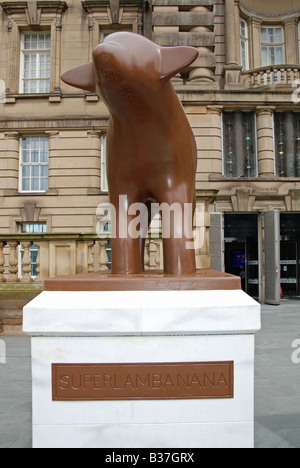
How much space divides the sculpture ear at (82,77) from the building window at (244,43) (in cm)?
1305

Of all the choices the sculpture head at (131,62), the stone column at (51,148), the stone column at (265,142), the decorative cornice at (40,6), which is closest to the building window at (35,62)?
the decorative cornice at (40,6)

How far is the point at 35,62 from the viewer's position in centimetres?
1342

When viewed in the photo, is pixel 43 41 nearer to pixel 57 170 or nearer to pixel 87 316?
pixel 57 170

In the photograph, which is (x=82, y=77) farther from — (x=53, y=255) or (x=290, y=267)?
(x=290, y=267)

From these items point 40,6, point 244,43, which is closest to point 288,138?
point 244,43

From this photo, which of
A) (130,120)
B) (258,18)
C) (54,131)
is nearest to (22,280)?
(130,120)

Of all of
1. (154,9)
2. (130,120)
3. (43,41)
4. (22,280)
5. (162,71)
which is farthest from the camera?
(43,41)

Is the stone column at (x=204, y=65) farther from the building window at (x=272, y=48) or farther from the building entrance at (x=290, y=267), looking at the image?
the building entrance at (x=290, y=267)

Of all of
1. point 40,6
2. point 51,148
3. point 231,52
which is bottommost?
point 51,148

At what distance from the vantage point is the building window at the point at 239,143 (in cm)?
1228

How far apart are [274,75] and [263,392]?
1178 cm

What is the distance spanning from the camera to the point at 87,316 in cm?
189

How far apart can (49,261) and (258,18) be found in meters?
12.9

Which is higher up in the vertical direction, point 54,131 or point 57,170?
point 54,131
